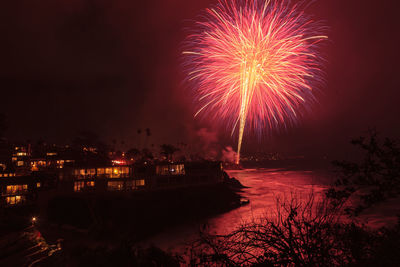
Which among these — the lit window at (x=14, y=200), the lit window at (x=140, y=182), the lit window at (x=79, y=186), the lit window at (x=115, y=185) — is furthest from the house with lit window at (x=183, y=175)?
the lit window at (x=14, y=200)

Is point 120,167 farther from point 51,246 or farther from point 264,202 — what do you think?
point 264,202

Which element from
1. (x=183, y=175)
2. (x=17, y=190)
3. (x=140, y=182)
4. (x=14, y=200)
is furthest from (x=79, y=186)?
(x=183, y=175)

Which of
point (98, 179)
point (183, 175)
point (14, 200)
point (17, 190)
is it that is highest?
point (98, 179)

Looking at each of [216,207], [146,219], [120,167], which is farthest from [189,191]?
[120,167]

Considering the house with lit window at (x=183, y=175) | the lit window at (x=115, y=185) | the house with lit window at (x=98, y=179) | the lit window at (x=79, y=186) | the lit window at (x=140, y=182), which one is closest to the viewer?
the lit window at (x=79, y=186)

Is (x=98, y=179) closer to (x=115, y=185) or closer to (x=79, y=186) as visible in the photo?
(x=115, y=185)

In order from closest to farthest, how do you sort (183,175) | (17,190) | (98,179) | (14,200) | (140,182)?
(14,200) → (17,190) → (98,179) → (140,182) → (183,175)

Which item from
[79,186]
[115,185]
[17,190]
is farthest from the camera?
[115,185]

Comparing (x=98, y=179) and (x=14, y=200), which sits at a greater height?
(x=98, y=179)

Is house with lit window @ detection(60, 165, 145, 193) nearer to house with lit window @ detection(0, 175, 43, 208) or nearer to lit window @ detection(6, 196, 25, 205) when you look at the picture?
house with lit window @ detection(0, 175, 43, 208)

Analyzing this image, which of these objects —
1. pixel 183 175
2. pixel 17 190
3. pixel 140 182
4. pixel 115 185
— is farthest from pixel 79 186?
pixel 183 175

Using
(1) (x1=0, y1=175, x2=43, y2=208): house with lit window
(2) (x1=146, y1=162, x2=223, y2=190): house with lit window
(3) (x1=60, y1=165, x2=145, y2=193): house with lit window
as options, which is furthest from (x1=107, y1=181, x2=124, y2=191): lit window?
(1) (x1=0, y1=175, x2=43, y2=208): house with lit window

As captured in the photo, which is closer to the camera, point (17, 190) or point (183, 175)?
point (17, 190)

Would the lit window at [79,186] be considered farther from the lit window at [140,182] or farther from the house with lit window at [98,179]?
the lit window at [140,182]
